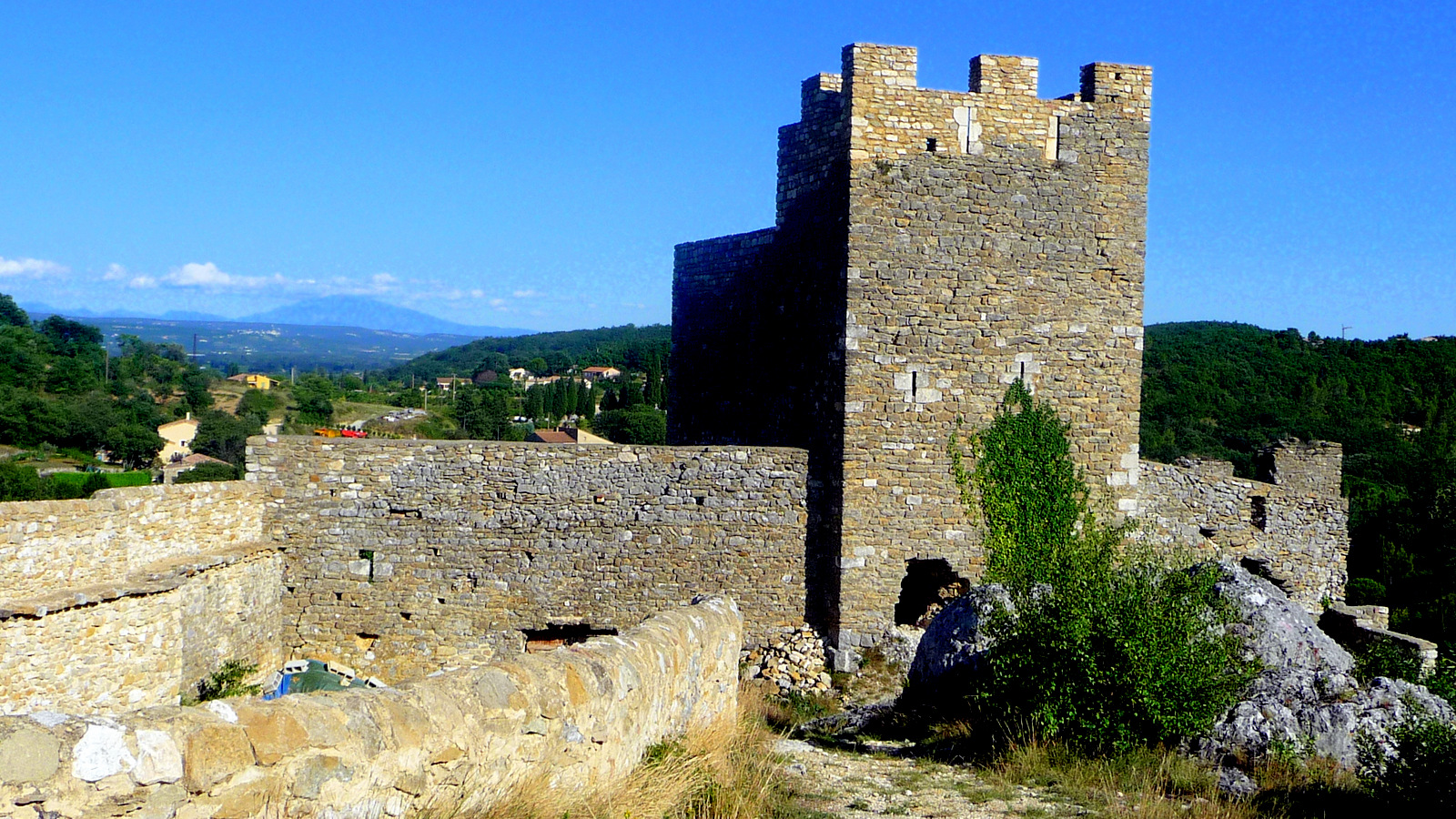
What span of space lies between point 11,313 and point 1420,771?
77.2 m

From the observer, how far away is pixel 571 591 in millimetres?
13102

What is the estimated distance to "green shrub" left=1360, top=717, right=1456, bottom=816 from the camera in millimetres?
6492

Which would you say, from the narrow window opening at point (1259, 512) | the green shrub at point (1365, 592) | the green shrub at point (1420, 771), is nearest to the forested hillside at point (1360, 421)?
the green shrub at point (1365, 592)

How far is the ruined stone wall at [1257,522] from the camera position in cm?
1493

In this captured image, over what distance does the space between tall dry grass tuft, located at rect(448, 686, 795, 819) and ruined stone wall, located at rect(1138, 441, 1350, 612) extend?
29.4ft

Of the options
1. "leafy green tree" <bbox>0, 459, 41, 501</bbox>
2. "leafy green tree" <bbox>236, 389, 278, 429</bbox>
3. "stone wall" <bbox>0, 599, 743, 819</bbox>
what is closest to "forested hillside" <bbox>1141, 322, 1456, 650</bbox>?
"stone wall" <bbox>0, 599, 743, 819</bbox>

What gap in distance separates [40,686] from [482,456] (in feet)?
16.0

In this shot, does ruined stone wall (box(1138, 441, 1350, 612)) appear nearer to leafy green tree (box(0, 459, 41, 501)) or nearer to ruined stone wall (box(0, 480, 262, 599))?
ruined stone wall (box(0, 480, 262, 599))

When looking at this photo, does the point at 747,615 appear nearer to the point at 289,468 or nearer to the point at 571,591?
the point at 571,591

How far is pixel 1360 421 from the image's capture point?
43.9 metres

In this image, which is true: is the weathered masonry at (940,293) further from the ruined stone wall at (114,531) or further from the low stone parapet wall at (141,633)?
the ruined stone wall at (114,531)

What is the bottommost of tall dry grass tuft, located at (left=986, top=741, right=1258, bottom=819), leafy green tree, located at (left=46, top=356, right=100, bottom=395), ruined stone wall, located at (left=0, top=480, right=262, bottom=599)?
tall dry grass tuft, located at (left=986, top=741, right=1258, bottom=819)

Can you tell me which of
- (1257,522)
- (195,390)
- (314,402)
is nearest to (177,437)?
(314,402)

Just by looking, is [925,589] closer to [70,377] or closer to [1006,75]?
[1006,75]
